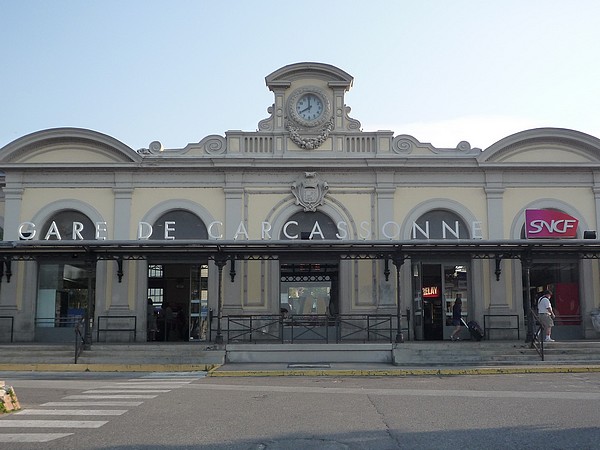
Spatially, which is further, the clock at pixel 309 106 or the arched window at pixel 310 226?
the clock at pixel 309 106

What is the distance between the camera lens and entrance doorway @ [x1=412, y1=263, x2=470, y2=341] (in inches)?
981

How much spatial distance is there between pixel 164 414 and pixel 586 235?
684 inches

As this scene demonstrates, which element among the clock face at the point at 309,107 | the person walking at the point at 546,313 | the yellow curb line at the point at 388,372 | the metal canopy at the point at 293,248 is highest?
the clock face at the point at 309,107

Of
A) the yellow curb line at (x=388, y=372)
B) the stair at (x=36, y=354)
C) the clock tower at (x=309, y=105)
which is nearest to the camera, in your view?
the yellow curb line at (x=388, y=372)

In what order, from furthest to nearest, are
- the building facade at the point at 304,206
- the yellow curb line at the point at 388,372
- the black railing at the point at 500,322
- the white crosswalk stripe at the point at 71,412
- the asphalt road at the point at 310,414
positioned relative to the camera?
1. the building facade at the point at 304,206
2. the black railing at the point at 500,322
3. the yellow curb line at the point at 388,372
4. the white crosswalk stripe at the point at 71,412
5. the asphalt road at the point at 310,414

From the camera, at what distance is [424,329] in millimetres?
24984

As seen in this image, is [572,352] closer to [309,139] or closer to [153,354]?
[309,139]

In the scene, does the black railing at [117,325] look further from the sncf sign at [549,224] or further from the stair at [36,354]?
the sncf sign at [549,224]

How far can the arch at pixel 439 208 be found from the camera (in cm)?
2500

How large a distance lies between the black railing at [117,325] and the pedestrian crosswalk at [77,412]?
26.6 feet

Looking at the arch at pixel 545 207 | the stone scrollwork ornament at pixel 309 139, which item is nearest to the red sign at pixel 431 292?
the arch at pixel 545 207

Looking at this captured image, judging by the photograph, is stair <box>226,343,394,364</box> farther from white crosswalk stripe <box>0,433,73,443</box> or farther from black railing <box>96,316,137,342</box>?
white crosswalk stripe <box>0,433,73,443</box>

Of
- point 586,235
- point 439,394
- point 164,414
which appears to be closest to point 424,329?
point 586,235

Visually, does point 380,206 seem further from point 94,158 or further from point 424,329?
point 94,158
